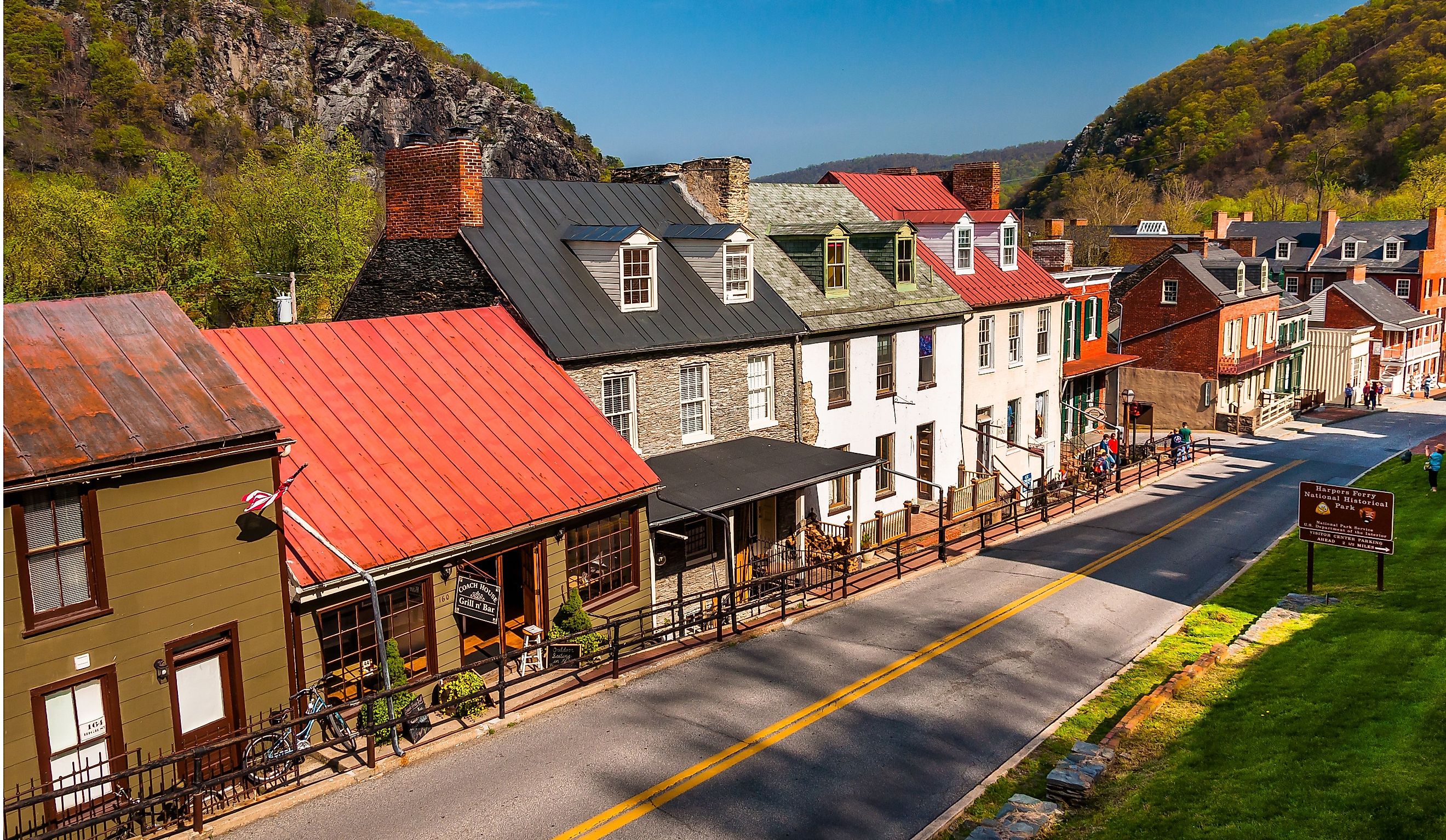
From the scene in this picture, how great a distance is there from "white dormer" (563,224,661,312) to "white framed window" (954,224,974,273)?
14591 millimetres

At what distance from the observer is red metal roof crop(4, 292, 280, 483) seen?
472 inches

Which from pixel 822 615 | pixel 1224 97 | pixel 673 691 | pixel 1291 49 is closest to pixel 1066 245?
pixel 822 615

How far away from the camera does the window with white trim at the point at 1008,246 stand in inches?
1455

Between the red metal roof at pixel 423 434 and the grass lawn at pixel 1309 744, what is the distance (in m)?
9.73

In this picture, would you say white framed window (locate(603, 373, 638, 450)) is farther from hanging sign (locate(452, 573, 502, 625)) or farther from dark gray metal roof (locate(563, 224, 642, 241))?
hanging sign (locate(452, 573, 502, 625))

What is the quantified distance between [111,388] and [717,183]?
60.6ft

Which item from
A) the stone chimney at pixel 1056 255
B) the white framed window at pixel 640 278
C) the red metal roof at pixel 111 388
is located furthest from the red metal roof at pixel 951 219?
the red metal roof at pixel 111 388

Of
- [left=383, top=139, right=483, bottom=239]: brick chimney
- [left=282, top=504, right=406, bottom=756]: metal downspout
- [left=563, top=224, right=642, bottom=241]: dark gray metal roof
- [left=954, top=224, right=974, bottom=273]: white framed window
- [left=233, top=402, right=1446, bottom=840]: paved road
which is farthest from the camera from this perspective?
[left=954, top=224, right=974, bottom=273]: white framed window

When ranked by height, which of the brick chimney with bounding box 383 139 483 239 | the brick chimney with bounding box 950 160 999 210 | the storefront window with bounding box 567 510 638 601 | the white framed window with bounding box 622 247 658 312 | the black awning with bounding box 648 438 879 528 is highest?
the brick chimney with bounding box 950 160 999 210

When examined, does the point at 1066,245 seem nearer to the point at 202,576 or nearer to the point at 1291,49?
the point at 202,576

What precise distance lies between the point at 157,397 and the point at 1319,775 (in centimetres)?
1548

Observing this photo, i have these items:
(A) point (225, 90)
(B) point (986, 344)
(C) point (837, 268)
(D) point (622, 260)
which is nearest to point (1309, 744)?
(D) point (622, 260)

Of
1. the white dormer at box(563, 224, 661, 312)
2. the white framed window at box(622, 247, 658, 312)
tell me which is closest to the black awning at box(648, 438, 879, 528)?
the white framed window at box(622, 247, 658, 312)

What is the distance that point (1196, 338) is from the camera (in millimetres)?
53156
